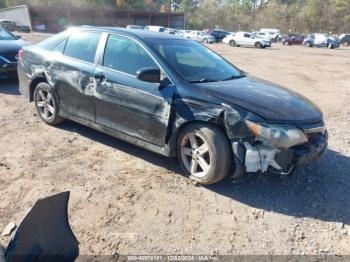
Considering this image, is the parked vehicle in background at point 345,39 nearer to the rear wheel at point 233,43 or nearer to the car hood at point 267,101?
the rear wheel at point 233,43

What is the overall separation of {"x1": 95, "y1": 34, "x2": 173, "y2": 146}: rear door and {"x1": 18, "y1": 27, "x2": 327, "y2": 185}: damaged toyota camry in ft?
0.04

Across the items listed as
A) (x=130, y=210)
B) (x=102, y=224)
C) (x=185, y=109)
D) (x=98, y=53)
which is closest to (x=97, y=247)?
(x=102, y=224)

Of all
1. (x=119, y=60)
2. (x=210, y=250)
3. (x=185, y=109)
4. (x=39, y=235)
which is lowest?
(x=210, y=250)

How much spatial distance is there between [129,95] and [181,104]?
755 mm

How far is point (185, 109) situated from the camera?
385 centimetres

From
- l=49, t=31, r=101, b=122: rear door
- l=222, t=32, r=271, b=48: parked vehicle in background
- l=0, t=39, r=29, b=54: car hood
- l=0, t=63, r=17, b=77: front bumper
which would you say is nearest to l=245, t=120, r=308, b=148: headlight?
l=49, t=31, r=101, b=122: rear door

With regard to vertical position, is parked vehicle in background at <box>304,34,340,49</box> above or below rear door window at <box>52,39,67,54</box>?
below

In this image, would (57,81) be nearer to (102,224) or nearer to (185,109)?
(185,109)

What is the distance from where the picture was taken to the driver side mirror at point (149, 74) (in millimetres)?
3926

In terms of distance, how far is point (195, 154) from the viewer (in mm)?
3910

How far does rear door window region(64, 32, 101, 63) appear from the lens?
15.9 feet

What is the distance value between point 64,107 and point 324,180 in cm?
370

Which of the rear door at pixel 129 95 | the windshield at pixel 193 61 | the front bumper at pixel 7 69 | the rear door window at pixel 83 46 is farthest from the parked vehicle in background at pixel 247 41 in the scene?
the rear door at pixel 129 95

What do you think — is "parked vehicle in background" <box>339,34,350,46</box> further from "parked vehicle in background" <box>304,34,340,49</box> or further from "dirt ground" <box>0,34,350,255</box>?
"dirt ground" <box>0,34,350,255</box>
